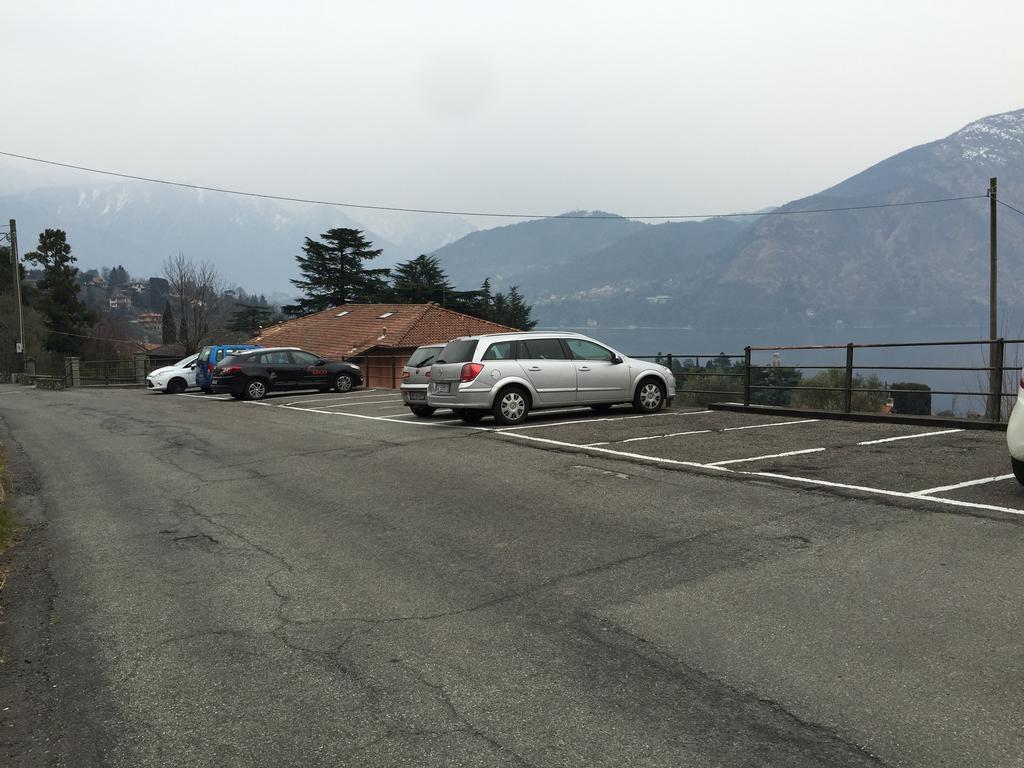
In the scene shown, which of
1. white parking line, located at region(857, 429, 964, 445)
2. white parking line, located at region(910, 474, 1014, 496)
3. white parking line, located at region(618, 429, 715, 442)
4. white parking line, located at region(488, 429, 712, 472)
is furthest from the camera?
white parking line, located at region(618, 429, 715, 442)

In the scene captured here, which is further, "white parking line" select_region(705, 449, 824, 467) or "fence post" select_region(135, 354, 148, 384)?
"fence post" select_region(135, 354, 148, 384)

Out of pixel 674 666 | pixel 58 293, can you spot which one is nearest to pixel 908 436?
pixel 674 666

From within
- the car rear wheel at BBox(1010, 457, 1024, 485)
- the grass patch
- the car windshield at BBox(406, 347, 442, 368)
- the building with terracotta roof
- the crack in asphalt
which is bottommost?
the grass patch

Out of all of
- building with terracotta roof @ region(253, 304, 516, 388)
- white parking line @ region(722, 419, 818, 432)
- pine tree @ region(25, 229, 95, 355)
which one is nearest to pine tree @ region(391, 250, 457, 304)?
building with terracotta roof @ region(253, 304, 516, 388)

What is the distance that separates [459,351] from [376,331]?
123ft

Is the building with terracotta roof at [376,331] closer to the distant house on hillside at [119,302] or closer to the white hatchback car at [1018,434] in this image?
the white hatchback car at [1018,434]

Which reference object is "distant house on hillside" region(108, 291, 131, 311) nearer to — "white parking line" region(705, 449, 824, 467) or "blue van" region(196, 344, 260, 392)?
"blue van" region(196, 344, 260, 392)

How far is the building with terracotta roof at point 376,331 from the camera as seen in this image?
49.5m

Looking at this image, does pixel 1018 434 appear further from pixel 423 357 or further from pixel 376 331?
pixel 376 331

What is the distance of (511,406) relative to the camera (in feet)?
47.2

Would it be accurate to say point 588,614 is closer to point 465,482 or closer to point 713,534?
point 713,534

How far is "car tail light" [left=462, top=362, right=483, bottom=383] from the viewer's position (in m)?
14.2

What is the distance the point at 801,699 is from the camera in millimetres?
3461

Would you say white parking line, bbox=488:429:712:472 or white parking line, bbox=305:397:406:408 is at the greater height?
white parking line, bbox=488:429:712:472
